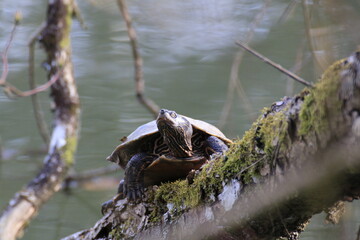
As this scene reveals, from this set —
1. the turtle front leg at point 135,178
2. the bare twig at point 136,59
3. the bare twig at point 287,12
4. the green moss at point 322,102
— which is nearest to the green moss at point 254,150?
the green moss at point 322,102

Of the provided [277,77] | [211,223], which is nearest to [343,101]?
[211,223]

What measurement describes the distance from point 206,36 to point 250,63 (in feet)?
2.03

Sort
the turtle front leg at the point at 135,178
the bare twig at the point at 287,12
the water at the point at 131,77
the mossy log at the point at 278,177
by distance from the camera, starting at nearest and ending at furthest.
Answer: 1. the mossy log at the point at 278,177
2. the bare twig at the point at 287,12
3. the turtle front leg at the point at 135,178
4. the water at the point at 131,77

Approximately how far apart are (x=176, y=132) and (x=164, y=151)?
0.23 meters

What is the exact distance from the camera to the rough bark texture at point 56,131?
3.05m

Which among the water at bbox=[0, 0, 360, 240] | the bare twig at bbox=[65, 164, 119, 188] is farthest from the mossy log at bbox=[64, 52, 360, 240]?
the water at bbox=[0, 0, 360, 240]

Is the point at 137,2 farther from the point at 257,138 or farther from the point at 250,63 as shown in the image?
the point at 257,138

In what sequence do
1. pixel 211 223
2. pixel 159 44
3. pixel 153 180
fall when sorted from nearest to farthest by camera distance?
1. pixel 211 223
2. pixel 153 180
3. pixel 159 44

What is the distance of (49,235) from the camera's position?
527 cm

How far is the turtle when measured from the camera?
6.80ft

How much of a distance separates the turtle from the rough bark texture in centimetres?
82

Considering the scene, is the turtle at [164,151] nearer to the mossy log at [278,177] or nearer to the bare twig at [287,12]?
the mossy log at [278,177]

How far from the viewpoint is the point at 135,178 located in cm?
211

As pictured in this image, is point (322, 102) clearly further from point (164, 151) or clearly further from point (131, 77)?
point (131, 77)
